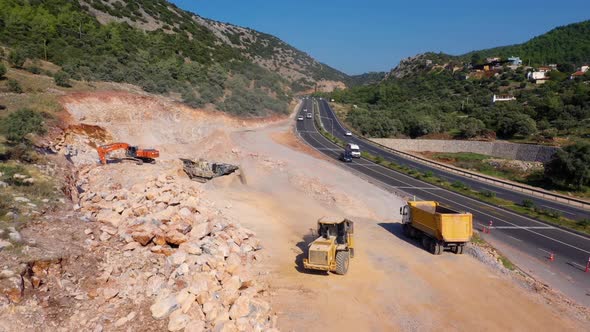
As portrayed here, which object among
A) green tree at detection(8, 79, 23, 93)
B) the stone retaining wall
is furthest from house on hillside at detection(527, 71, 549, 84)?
green tree at detection(8, 79, 23, 93)

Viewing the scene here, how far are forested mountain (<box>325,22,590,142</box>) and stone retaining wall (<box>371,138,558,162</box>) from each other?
492cm

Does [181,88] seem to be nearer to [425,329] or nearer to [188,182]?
[188,182]

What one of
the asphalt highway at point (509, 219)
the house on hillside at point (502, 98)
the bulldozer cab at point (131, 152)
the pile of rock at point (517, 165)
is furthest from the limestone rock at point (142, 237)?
the house on hillside at point (502, 98)

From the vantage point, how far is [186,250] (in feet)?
49.8

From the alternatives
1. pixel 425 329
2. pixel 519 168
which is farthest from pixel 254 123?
pixel 425 329

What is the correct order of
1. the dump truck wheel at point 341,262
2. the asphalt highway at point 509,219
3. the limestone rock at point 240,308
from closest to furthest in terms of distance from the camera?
the limestone rock at point 240,308 < the dump truck wheel at point 341,262 < the asphalt highway at point 509,219

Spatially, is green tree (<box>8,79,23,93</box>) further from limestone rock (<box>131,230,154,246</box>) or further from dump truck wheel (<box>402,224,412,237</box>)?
dump truck wheel (<box>402,224,412,237</box>)

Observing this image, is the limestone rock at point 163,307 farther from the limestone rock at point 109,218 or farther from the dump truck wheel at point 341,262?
the dump truck wheel at point 341,262

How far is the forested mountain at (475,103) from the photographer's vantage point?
70.6 meters

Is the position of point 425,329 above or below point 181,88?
below

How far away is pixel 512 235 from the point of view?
2689 cm

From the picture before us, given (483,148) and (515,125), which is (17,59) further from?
(515,125)

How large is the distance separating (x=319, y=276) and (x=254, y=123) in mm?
48570

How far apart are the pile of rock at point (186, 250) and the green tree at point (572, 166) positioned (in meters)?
43.1
